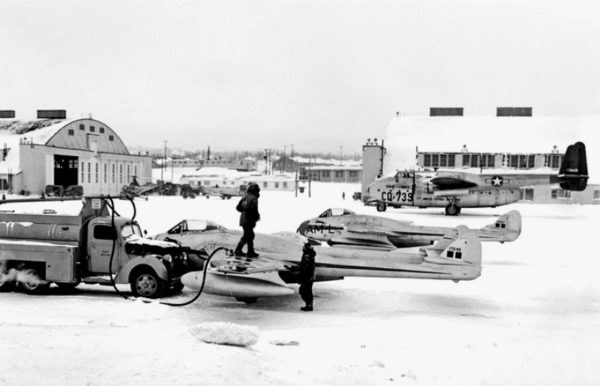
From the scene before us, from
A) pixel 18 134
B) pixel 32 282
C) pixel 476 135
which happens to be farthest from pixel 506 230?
pixel 18 134

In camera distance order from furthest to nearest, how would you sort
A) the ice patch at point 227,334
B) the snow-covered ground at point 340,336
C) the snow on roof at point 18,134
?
the snow on roof at point 18,134, the ice patch at point 227,334, the snow-covered ground at point 340,336

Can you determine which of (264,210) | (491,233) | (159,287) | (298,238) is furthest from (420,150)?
(159,287)

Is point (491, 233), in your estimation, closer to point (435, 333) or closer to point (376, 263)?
point (376, 263)

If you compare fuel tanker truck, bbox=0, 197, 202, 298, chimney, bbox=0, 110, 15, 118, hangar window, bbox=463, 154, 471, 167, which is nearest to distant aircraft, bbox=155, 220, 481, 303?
fuel tanker truck, bbox=0, 197, 202, 298

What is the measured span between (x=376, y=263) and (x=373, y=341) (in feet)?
12.5

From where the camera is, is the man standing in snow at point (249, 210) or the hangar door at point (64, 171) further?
the hangar door at point (64, 171)

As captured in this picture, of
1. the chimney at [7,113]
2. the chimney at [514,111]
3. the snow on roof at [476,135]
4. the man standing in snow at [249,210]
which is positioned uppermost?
the chimney at [514,111]

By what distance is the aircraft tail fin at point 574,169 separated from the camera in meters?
25.7

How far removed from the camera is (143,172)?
57125mm

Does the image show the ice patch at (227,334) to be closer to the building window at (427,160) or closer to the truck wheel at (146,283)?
the truck wheel at (146,283)

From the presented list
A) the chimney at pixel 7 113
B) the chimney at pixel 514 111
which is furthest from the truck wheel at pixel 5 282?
the chimney at pixel 514 111

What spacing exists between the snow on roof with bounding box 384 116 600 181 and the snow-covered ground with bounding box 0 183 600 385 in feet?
121

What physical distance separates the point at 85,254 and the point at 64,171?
35.7 meters

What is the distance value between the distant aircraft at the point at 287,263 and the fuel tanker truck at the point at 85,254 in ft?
2.71
